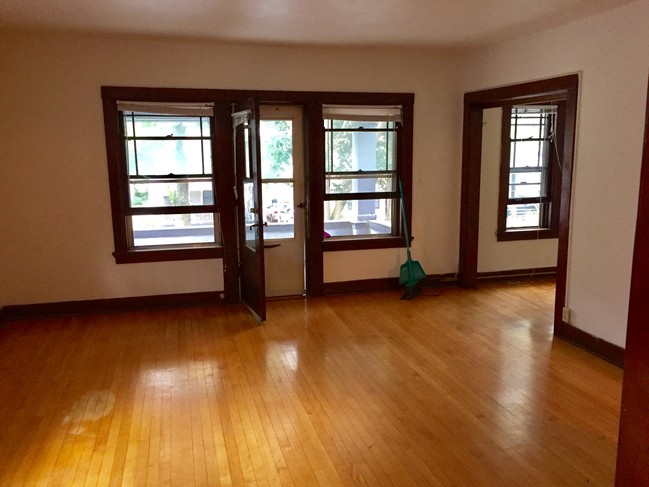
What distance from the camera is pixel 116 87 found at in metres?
4.78

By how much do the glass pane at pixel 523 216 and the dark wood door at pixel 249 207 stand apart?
331 cm

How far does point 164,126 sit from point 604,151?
3886 mm

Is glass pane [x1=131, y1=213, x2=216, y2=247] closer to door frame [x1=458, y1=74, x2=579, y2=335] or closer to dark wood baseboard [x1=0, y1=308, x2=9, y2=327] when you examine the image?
dark wood baseboard [x1=0, y1=308, x2=9, y2=327]

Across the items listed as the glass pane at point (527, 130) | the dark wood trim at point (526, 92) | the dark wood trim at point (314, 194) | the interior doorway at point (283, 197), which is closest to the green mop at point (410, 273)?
the dark wood trim at point (314, 194)

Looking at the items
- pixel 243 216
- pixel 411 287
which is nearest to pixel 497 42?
pixel 411 287

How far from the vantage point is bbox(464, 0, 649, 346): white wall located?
11.8ft

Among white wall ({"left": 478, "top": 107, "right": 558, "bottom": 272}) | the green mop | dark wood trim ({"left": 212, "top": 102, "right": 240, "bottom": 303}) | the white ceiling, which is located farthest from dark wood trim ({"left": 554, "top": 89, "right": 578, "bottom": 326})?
dark wood trim ({"left": 212, "top": 102, "right": 240, "bottom": 303})

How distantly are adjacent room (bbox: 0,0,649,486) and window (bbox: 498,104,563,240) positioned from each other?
0.03 metres

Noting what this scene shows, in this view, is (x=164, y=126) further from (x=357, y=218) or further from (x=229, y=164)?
(x=357, y=218)

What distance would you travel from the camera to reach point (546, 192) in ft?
21.0

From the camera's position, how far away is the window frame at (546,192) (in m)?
6.10

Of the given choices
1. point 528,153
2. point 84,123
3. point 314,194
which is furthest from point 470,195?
point 84,123

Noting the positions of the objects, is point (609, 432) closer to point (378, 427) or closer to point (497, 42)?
point (378, 427)

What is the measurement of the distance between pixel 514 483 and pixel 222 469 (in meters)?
1.42
